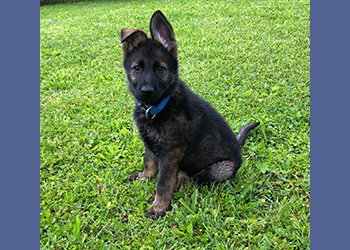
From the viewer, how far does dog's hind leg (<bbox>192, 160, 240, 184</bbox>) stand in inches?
145

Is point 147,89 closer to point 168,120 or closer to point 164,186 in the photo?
point 168,120

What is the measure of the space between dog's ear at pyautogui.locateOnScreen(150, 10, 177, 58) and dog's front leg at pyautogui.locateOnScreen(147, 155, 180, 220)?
3.99 ft

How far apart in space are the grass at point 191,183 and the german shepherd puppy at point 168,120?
23cm

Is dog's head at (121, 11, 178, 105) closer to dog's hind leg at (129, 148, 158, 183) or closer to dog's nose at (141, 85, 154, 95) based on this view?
dog's nose at (141, 85, 154, 95)

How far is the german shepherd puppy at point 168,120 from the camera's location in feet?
10.8

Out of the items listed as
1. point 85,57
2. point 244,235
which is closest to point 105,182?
point 244,235

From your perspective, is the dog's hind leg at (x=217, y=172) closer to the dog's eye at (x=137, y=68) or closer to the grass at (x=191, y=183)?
the grass at (x=191, y=183)

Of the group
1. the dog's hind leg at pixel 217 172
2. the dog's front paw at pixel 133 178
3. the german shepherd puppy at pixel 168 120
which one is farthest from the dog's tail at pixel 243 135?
the dog's front paw at pixel 133 178

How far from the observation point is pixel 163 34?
335 cm

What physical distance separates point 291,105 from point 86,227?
3993 mm

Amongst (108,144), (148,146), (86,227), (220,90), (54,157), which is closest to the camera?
(86,227)

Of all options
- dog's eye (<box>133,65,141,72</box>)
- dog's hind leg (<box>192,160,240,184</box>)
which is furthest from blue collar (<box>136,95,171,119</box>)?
dog's hind leg (<box>192,160,240,184</box>)

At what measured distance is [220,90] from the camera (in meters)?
6.00

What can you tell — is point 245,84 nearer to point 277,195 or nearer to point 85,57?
point 277,195
